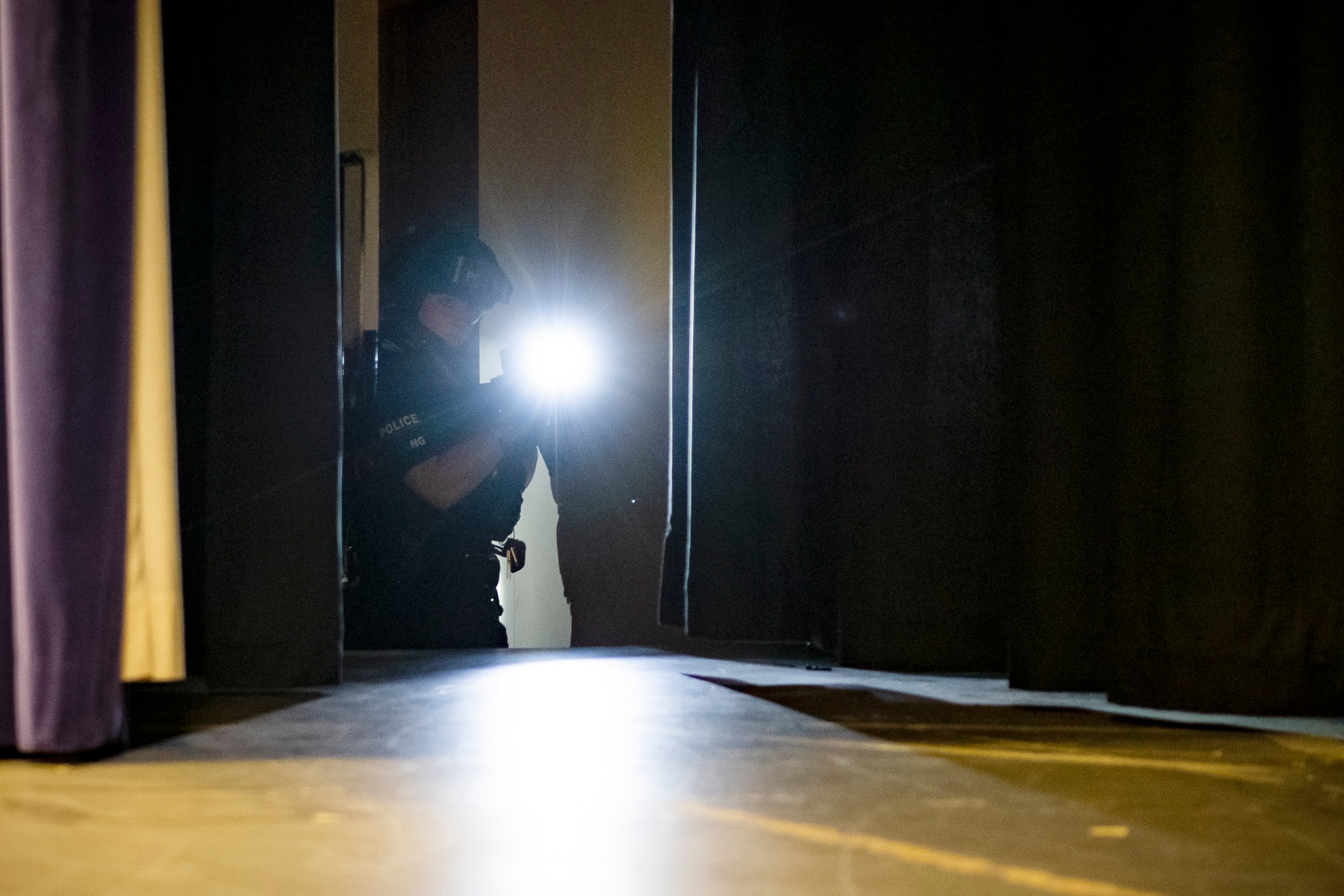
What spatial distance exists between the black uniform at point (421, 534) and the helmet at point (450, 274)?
0.23ft

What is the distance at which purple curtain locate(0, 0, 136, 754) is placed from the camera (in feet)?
2.78

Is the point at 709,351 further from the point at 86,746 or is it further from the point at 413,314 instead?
the point at 86,746

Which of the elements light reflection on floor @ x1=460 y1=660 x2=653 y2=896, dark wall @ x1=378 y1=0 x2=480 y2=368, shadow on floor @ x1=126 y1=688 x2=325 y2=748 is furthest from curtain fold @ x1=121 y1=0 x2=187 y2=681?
dark wall @ x1=378 y1=0 x2=480 y2=368

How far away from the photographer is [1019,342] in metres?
1.22

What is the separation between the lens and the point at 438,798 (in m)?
0.75

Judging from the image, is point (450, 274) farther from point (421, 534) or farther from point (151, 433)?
point (151, 433)

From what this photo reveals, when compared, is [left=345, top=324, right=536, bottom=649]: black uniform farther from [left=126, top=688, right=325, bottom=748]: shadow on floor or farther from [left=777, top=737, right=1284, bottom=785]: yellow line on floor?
[left=777, top=737, right=1284, bottom=785]: yellow line on floor

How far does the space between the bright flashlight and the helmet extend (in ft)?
0.69

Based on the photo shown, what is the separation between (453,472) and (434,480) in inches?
1.5

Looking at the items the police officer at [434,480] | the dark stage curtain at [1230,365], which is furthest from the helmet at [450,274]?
the dark stage curtain at [1230,365]

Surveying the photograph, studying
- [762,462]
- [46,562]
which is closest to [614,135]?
[762,462]

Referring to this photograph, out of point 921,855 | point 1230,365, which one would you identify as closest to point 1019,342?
point 1230,365

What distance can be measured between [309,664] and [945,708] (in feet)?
2.71

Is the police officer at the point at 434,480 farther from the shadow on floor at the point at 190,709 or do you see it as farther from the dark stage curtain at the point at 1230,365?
the dark stage curtain at the point at 1230,365
